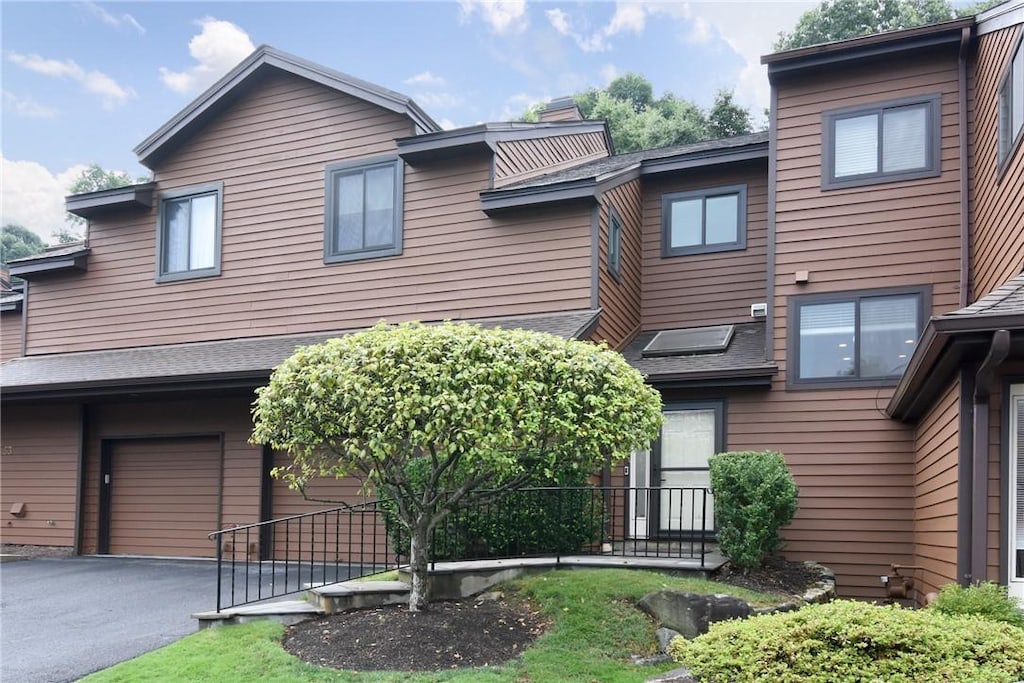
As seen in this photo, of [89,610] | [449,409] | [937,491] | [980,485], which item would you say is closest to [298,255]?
[89,610]

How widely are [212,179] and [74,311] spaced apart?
3.69 meters

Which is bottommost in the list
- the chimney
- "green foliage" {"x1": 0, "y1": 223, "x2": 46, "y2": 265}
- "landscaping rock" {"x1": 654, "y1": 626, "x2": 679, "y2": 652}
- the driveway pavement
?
the driveway pavement

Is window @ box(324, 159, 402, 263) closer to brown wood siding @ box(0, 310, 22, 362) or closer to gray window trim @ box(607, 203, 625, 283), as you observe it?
gray window trim @ box(607, 203, 625, 283)

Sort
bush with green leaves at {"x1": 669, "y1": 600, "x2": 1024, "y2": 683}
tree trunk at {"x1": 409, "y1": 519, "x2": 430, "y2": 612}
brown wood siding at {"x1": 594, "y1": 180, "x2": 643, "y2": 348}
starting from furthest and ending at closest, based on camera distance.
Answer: brown wood siding at {"x1": 594, "y1": 180, "x2": 643, "y2": 348}
tree trunk at {"x1": 409, "y1": 519, "x2": 430, "y2": 612}
bush with green leaves at {"x1": 669, "y1": 600, "x2": 1024, "y2": 683}

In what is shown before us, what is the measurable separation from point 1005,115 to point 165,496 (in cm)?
1293

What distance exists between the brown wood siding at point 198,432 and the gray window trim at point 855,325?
7.99m

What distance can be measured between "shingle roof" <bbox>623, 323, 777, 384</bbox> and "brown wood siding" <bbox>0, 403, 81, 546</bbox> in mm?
9704

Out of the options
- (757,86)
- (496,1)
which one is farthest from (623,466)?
(496,1)

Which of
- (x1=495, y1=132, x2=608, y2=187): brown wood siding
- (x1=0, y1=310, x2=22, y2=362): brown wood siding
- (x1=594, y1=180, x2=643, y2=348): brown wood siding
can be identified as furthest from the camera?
(x1=0, y1=310, x2=22, y2=362): brown wood siding

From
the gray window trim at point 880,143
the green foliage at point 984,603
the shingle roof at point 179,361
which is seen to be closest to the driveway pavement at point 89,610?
the shingle roof at point 179,361

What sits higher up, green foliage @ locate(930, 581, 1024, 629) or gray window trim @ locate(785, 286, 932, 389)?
gray window trim @ locate(785, 286, 932, 389)

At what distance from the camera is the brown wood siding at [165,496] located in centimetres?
1323

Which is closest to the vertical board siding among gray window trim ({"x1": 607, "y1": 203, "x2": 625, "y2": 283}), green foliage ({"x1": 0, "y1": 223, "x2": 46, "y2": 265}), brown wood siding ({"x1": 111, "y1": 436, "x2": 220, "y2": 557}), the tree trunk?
gray window trim ({"x1": 607, "y1": 203, "x2": 625, "y2": 283})

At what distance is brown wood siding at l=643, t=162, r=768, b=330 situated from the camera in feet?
Result: 41.5
